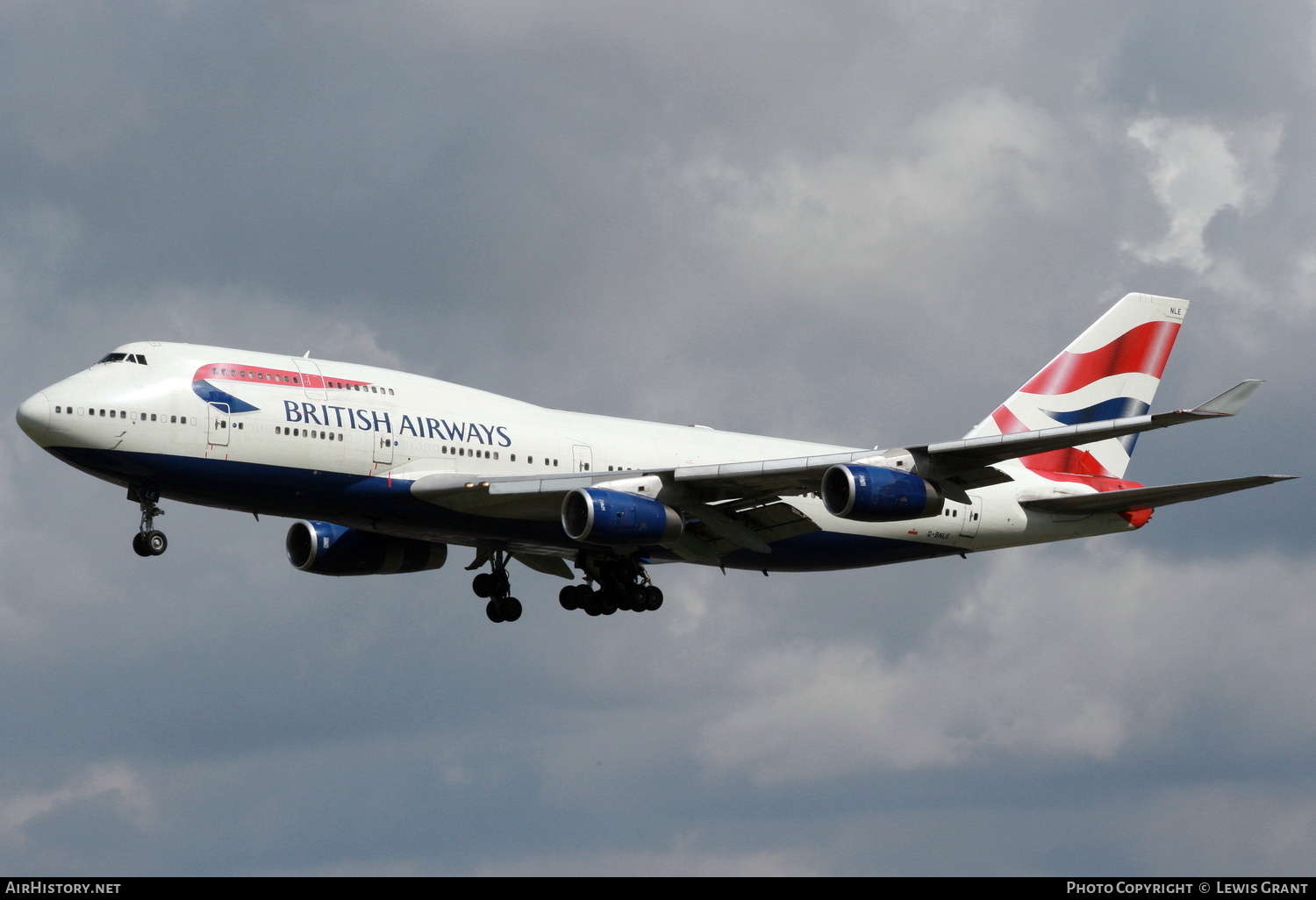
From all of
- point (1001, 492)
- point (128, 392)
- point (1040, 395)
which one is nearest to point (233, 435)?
point (128, 392)

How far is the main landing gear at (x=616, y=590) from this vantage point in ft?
172

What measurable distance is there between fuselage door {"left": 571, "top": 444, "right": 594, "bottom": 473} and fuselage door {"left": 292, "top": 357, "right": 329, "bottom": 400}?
784 centimetres

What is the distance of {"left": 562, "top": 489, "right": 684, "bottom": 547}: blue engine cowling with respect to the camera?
46.2 meters

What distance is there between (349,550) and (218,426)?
1153 cm

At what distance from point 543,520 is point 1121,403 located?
2346cm

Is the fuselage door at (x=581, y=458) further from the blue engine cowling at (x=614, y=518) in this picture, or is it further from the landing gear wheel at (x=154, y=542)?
the landing gear wheel at (x=154, y=542)

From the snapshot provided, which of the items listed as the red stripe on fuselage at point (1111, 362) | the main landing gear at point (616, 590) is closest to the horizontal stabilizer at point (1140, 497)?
the red stripe on fuselage at point (1111, 362)

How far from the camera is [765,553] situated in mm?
53219

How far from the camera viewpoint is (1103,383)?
61000 millimetres

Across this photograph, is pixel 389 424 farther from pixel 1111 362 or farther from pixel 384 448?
pixel 1111 362

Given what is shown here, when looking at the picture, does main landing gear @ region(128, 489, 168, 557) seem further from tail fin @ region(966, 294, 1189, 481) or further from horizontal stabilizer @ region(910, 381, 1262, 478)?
tail fin @ region(966, 294, 1189, 481)

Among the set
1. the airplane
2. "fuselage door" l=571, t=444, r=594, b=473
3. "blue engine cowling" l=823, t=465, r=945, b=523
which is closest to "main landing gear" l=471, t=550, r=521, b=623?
the airplane
